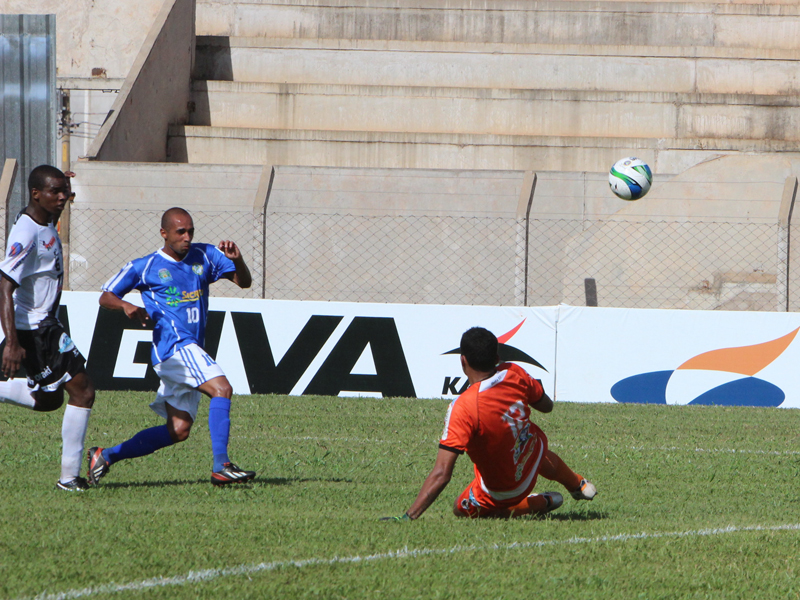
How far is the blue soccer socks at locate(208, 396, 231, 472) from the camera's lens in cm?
600

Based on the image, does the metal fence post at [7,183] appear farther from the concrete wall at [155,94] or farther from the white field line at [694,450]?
the white field line at [694,450]

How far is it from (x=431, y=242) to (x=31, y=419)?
7.19 m

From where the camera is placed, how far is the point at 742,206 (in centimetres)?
1432

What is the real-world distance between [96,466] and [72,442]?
0.93 feet

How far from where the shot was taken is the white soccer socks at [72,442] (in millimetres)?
5820

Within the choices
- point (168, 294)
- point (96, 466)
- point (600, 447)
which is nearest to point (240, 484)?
point (96, 466)

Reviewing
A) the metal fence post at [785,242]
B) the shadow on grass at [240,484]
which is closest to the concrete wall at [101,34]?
the metal fence post at [785,242]

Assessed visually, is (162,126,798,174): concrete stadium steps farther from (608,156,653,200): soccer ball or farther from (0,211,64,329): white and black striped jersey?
(0,211,64,329): white and black striped jersey

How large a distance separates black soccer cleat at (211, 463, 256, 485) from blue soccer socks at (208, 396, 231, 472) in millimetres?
77

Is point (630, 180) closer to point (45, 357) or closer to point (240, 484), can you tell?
point (240, 484)

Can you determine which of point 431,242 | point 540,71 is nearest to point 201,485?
point 431,242

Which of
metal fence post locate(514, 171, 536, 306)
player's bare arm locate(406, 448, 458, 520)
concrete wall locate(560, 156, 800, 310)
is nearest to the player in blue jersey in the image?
player's bare arm locate(406, 448, 458, 520)

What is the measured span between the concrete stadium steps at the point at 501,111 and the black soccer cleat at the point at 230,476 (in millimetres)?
13856

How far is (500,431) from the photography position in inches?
194
